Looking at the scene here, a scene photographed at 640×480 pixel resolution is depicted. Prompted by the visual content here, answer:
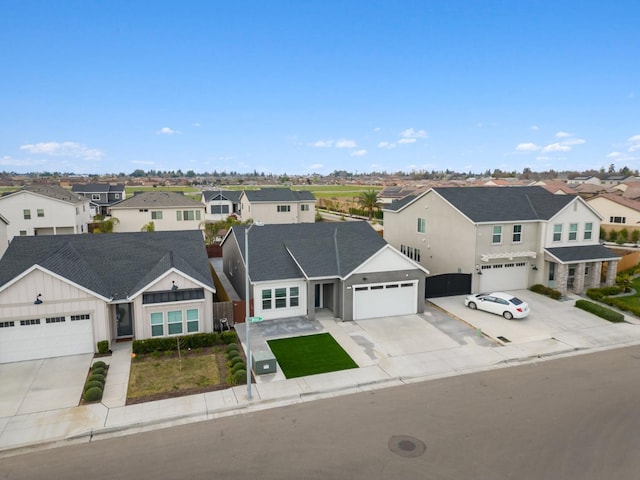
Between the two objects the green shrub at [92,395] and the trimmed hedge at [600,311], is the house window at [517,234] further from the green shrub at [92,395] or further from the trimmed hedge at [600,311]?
the green shrub at [92,395]

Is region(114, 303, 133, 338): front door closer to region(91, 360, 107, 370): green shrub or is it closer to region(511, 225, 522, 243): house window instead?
region(91, 360, 107, 370): green shrub

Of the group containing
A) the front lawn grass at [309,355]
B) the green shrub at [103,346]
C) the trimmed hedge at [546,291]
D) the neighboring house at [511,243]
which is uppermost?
the neighboring house at [511,243]

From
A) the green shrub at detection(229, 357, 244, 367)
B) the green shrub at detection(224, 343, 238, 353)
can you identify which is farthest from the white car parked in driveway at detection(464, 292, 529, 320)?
Result: the green shrub at detection(229, 357, 244, 367)

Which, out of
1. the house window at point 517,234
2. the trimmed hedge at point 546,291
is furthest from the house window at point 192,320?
the trimmed hedge at point 546,291

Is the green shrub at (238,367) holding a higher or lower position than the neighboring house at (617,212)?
lower

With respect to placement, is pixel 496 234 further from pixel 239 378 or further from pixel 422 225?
pixel 239 378

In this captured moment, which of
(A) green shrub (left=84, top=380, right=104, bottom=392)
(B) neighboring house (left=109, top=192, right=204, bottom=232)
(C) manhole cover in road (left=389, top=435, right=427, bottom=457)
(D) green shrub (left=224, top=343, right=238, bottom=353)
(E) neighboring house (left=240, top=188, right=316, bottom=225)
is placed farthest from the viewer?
(E) neighboring house (left=240, top=188, right=316, bottom=225)
